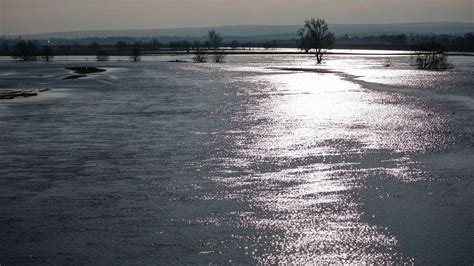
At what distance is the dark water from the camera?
10.6 m

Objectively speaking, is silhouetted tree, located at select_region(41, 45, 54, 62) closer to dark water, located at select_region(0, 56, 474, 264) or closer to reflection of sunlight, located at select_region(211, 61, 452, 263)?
dark water, located at select_region(0, 56, 474, 264)

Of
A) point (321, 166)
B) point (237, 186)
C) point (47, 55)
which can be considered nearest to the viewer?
point (237, 186)

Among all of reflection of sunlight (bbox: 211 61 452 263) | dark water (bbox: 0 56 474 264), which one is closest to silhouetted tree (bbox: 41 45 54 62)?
dark water (bbox: 0 56 474 264)

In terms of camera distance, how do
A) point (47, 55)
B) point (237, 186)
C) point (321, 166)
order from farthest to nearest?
point (47, 55) → point (321, 166) → point (237, 186)

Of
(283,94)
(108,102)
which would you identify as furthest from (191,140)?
(283,94)

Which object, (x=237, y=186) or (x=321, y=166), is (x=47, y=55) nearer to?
(x=321, y=166)

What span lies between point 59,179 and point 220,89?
29493 mm

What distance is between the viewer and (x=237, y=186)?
14.9 metres

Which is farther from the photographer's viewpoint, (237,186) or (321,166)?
(321,166)

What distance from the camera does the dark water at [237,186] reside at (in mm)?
10570

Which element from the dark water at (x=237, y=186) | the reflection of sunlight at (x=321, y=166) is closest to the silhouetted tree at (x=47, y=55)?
the dark water at (x=237, y=186)

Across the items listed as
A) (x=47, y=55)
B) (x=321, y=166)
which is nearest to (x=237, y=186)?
(x=321, y=166)

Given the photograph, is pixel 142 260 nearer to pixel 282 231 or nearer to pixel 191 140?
pixel 282 231

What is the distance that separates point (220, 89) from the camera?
4447cm
